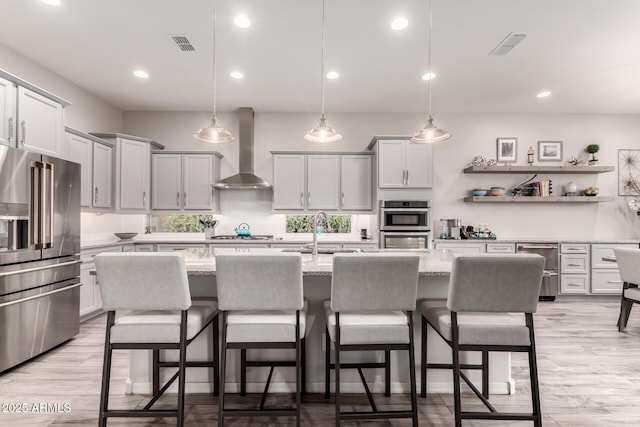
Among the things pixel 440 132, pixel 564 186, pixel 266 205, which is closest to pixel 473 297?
pixel 440 132

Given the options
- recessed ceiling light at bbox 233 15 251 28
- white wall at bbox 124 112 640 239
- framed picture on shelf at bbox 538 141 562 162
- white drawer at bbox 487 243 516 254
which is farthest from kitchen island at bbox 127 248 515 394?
framed picture on shelf at bbox 538 141 562 162

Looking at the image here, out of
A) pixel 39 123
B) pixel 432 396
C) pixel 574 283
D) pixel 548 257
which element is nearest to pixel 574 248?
pixel 548 257

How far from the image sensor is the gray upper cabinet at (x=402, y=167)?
198 inches

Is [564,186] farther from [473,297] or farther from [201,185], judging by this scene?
[201,185]

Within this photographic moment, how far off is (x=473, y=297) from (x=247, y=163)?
428cm

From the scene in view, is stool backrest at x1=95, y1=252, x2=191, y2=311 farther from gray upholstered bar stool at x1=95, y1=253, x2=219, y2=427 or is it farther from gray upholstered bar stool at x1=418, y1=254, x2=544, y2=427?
gray upholstered bar stool at x1=418, y1=254, x2=544, y2=427

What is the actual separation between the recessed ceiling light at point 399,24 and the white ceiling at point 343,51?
0.06 meters

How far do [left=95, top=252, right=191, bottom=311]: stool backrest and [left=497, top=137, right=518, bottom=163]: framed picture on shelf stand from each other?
18.0ft

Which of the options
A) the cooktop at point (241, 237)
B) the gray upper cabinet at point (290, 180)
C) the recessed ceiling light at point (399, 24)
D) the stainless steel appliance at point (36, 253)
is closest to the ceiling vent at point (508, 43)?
the recessed ceiling light at point (399, 24)

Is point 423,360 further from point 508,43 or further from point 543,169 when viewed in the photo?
point 543,169

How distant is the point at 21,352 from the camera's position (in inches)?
110

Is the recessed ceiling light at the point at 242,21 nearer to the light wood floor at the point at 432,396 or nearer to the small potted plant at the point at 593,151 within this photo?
the light wood floor at the point at 432,396

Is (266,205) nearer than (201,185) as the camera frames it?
No

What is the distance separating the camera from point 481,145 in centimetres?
571
